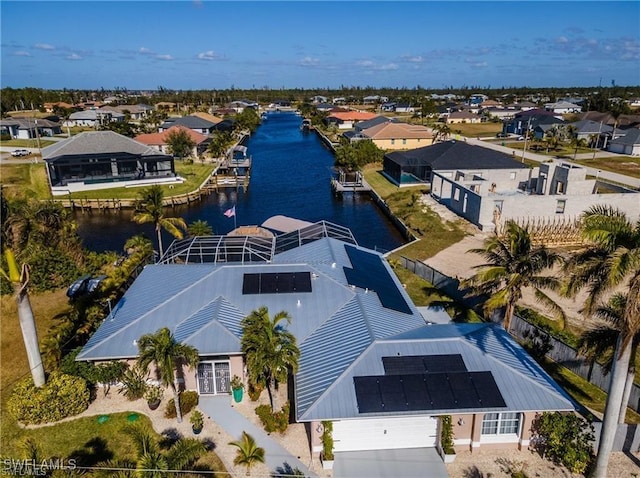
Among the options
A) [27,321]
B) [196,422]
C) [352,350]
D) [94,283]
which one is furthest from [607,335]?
[94,283]

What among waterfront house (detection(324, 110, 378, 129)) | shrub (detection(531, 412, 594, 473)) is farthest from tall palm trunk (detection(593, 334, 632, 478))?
waterfront house (detection(324, 110, 378, 129))

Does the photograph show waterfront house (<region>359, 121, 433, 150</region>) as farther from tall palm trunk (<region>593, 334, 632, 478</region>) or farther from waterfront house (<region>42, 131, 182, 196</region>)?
tall palm trunk (<region>593, 334, 632, 478</region>)

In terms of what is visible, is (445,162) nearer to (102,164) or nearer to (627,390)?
(627,390)

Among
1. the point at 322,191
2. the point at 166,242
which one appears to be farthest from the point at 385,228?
the point at 166,242

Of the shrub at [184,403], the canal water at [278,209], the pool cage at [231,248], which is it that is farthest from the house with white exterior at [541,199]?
the shrub at [184,403]

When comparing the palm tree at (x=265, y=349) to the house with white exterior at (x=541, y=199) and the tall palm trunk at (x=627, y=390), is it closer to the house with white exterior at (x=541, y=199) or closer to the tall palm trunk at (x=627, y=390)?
the tall palm trunk at (x=627, y=390)

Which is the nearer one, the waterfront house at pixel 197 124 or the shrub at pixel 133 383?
the shrub at pixel 133 383
